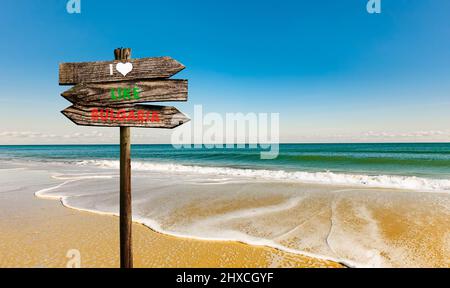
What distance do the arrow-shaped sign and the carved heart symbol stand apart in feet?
1.47

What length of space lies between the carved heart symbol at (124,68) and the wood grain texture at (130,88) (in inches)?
5.4

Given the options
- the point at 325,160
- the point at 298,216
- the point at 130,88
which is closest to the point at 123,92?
the point at 130,88

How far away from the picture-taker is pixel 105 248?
14.7 feet

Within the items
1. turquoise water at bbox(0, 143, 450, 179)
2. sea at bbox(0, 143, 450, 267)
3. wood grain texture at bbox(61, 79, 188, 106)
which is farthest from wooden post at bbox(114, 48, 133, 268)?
turquoise water at bbox(0, 143, 450, 179)

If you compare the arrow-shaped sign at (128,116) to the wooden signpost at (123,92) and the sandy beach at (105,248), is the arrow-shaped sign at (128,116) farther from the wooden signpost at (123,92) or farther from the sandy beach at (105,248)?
the sandy beach at (105,248)

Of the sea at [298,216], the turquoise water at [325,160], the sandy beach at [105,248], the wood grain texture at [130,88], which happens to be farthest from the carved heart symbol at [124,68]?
the turquoise water at [325,160]

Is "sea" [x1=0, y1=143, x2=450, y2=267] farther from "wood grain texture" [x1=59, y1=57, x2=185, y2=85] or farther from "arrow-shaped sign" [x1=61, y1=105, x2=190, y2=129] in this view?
"wood grain texture" [x1=59, y1=57, x2=185, y2=85]

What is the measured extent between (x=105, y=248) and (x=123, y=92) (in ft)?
10.3

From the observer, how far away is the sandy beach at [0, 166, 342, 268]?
4.01 metres

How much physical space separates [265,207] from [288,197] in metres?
1.78

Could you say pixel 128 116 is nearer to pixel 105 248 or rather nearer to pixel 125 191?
pixel 125 191

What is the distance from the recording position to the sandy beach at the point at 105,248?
4.01 metres
